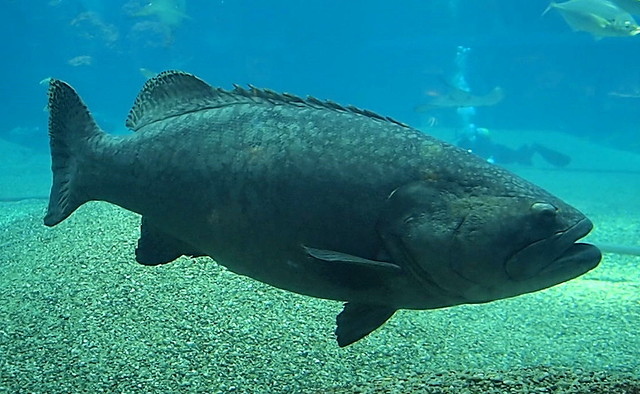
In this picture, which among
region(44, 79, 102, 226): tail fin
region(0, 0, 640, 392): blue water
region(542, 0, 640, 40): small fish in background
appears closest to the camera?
region(44, 79, 102, 226): tail fin

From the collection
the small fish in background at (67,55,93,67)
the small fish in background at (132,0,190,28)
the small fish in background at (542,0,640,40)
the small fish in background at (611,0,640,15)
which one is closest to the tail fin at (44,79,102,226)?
the small fish in background at (611,0,640,15)

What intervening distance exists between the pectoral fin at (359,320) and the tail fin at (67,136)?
3.77 feet

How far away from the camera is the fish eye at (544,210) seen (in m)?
1.71

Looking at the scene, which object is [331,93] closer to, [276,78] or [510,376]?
[276,78]

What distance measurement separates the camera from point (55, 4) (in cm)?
2448

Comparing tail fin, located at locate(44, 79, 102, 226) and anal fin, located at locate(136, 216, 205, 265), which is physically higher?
tail fin, located at locate(44, 79, 102, 226)

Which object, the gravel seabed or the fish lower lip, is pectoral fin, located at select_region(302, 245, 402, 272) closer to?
the fish lower lip

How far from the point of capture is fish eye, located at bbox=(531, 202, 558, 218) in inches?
67.5

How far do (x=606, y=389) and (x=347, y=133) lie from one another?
4.50 feet

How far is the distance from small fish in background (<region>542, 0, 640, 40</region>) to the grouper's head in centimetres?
805

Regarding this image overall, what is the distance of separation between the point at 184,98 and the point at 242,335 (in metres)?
→ 1.94

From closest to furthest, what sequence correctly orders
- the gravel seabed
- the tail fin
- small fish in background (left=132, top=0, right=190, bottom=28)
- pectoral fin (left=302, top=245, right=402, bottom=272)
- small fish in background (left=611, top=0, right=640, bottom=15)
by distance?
pectoral fin (left=302, top=245, right=402, bottom=272), the tail fin, the gravel seabed, small fish in background (left=611, top=0, right=640, bottom=15), small fish in background (left=132, top=0, right=190, bottom=28)

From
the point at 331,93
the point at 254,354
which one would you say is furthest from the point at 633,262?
the point at 331,93

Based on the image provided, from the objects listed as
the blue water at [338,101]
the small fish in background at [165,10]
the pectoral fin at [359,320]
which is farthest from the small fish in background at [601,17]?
the small fish in background at [165,10]
